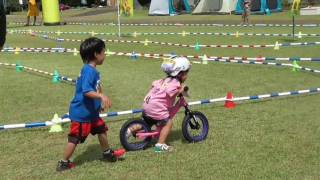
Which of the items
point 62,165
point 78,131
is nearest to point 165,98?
point 78,131

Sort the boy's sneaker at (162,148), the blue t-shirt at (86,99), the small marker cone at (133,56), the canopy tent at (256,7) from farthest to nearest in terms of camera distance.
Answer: the canopy tent at (256,7), the small marker cone at (133,56), the boy's sneaker at (162,148), the blue t-shirt at (86,99)

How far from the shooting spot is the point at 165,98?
643 centimetres

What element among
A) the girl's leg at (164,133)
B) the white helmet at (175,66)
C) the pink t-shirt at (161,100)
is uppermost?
the white helmet at (175,66)

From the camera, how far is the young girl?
639cm

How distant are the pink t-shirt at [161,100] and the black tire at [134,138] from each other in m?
0.16

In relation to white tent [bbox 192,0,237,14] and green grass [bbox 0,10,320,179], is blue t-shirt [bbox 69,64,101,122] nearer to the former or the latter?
green grass [bbox 0,10,320,179]

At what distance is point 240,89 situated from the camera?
403 inches

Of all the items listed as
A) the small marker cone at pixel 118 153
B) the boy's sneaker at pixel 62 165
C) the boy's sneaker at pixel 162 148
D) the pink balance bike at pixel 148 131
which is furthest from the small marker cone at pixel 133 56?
the boy's sneaker at pixel 62 165

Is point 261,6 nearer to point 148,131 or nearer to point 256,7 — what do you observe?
point 256,7

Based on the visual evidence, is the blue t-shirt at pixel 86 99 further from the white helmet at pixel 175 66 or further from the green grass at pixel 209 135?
the white helmet at pixel 175 66

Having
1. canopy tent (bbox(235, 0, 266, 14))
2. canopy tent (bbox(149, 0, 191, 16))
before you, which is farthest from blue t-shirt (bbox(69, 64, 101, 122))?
canopy tent (bbox(149, 0, 191, 16))

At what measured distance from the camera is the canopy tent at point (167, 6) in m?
39.5

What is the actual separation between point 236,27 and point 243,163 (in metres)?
22.3

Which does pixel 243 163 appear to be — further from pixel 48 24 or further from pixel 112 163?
pixel 48 24
